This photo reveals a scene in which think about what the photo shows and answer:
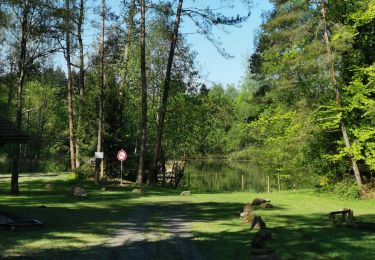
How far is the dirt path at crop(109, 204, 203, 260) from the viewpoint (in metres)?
10.5

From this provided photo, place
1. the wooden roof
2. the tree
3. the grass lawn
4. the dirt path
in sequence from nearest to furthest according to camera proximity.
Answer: the dirt path
the grass lawn
the wooden roof
the tree

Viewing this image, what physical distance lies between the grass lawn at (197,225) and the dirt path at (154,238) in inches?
7.9

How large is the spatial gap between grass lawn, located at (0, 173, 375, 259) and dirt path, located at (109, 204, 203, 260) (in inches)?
7.9

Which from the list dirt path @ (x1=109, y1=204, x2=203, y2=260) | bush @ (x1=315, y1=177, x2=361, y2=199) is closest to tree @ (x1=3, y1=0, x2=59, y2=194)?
dirt path @ (x1=109, y1=204, x2=203, y2=260)

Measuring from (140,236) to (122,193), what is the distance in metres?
13.4

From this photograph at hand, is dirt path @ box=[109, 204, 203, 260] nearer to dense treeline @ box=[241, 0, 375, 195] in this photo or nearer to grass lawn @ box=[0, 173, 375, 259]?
grass lawn @ box=[0, 173, 375, 259]

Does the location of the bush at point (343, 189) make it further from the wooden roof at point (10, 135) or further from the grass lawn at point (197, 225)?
the wooden roof at point (10, 135)

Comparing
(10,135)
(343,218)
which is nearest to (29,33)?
(10,135)

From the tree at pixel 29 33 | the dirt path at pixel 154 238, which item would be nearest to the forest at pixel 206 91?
the tree at pixel 29 33

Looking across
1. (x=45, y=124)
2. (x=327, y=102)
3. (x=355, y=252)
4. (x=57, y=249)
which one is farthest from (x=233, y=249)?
(x=45, y=124)

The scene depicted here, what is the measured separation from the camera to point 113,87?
37531 mm

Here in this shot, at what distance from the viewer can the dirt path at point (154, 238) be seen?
34.6 feet

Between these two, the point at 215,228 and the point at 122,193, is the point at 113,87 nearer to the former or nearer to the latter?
the point at 122,193

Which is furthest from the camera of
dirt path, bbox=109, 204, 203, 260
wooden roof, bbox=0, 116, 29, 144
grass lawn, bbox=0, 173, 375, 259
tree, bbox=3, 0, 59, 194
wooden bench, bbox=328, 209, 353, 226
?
tree, bbox=3, 0, 59, 194
